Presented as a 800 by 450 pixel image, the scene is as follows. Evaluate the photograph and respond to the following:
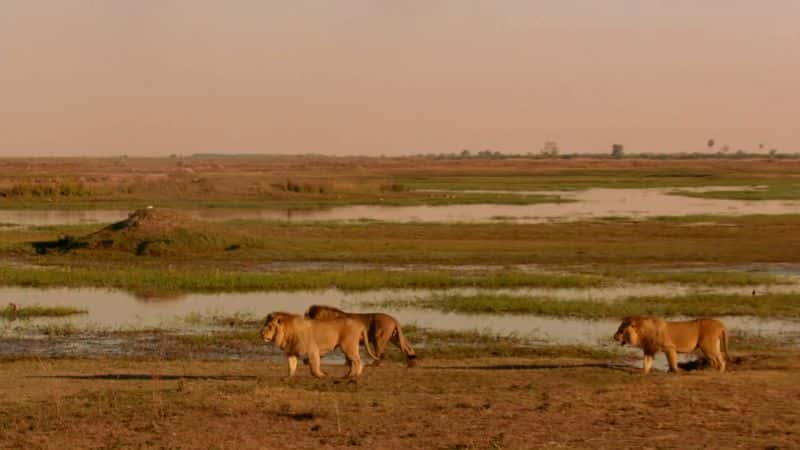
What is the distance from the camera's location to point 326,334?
13.4 meters

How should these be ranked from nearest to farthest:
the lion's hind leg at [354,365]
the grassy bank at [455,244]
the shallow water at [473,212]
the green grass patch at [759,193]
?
the lion's hind leg at [354,365] → the grassy bank at [455,244] → the shallow water at [473,212] → the green grass patch at [759,193]

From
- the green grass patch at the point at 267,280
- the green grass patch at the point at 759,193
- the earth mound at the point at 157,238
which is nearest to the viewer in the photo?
the green grass patch at the point at 267,280

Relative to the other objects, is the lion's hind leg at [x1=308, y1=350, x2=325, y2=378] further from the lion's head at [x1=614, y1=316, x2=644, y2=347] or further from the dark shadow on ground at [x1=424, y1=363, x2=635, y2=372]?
the lion's head at [x1=614, y1=316, x2=644, y2=347]

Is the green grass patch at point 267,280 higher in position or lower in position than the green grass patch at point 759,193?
lower

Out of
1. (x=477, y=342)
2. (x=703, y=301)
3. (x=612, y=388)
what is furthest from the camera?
(x=703, y=301)

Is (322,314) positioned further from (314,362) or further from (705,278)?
(705,278)

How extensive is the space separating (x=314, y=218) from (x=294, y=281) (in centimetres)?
2390

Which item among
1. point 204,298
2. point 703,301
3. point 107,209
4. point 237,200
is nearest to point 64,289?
point 204,298

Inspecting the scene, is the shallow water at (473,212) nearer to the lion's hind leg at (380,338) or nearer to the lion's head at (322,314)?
the lion's hind leg at (380,338)

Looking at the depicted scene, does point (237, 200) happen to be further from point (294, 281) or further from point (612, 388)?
point (612, 388)

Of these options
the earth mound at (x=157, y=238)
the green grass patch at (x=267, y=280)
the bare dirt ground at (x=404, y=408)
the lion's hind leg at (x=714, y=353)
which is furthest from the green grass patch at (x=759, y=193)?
the bare dirt ground at (x=404, y=408)

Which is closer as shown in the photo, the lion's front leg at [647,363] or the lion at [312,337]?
the lion at [312,337]

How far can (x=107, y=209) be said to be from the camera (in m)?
57.0

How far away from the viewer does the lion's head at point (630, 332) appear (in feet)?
45.6
